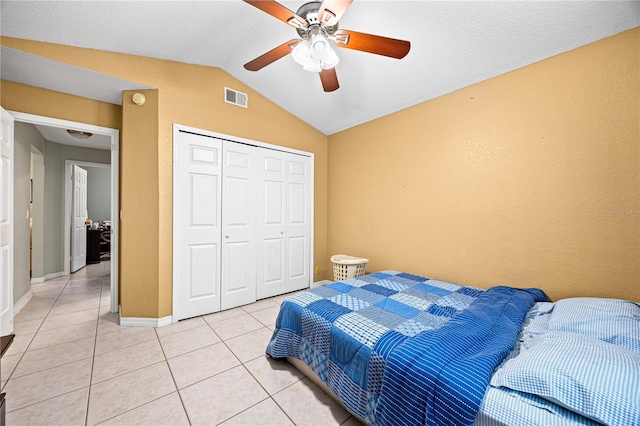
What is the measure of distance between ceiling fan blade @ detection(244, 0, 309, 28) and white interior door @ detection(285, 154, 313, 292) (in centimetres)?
213

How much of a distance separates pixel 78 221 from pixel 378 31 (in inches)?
241

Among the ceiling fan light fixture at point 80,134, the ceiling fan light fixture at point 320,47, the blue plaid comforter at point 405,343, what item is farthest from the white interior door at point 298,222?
the ceiling fan light fixture at point 80,134

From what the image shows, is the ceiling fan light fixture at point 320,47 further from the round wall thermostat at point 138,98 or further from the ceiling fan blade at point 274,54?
the round wall thermostat at point 138,98

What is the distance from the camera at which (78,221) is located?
4.90m

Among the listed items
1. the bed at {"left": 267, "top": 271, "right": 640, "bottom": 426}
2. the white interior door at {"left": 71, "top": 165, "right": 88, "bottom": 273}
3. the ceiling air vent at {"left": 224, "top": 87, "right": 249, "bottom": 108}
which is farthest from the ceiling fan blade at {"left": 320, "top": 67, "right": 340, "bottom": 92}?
the white interior door at {"left": 71, "top": 165, "right": 88, "bottom": 273}

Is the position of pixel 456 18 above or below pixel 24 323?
above

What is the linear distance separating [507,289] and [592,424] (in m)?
1.43

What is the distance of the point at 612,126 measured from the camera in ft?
6.15

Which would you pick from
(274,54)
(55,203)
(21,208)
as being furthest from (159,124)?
(55,203)

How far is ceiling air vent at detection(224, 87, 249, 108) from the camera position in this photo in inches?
121

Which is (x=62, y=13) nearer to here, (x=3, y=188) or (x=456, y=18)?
(x=3, y=188)

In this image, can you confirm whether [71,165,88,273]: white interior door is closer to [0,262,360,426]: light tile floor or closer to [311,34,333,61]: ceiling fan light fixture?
[0,262,360,426]: light tile floor

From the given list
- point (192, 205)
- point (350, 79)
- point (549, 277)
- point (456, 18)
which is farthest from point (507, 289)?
point (192, 205)

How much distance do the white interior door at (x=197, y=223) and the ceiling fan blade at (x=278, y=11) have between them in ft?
5.84
